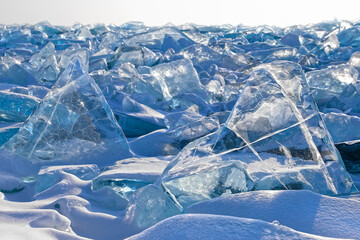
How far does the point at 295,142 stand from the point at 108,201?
735mm

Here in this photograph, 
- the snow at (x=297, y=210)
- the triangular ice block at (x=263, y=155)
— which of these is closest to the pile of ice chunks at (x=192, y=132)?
the triangular ice block at (x=263, y=155)

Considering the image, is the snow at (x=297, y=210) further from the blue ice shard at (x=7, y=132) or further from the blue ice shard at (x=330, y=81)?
the blue ice shard at (x=330, y=81)

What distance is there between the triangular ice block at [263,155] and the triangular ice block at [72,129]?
0.59 meters

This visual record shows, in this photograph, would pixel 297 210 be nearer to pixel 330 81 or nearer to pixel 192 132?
pixel 192 132

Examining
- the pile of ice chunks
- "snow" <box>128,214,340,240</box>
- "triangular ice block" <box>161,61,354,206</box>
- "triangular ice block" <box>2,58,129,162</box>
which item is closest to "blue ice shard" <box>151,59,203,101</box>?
the pile of ice chunks

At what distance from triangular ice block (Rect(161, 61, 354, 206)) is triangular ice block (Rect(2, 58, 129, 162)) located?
587 millimetres

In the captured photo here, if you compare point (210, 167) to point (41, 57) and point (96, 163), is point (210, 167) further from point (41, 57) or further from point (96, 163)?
point (41, 57)

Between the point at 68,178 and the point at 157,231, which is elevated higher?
the point at 157,231

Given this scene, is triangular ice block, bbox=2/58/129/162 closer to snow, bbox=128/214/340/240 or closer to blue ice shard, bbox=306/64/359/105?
snow, bbox=128/214/340/240

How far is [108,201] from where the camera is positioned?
160 centimetres

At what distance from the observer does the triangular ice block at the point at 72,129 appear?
76.4 inches

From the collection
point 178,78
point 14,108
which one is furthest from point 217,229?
point 178,78

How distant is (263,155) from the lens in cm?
142

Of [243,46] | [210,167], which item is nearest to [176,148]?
[210,167]
